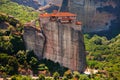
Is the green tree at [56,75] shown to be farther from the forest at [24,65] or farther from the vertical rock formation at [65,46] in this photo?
the vertical rock formation at [65,46]

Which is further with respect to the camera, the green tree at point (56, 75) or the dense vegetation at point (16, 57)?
the green tree at point (56, 75)

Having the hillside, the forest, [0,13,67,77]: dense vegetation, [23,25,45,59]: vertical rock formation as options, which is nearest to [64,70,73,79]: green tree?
the forest

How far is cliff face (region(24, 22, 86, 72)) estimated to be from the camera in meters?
64.1

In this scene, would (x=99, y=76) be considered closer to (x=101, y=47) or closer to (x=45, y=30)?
(x=45, y=30)

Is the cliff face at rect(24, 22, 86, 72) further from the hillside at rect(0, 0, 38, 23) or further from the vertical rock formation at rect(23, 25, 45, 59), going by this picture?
the hillside at rect(0, 0, 38, 23)

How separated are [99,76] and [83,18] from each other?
146 feet

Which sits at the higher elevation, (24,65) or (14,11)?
(14,11)

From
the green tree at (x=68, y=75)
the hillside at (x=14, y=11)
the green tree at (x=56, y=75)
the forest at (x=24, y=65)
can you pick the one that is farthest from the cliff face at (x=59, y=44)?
the hillside at (x=14, y=11)

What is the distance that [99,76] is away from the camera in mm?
63938

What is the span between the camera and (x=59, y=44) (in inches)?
2534

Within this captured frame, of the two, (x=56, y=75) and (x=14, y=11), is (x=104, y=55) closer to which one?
(x=14, y=11)

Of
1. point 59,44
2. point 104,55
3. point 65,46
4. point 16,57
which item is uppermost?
point 59,44

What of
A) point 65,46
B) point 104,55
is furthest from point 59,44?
point 104,55

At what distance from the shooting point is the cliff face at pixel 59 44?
210 ft
